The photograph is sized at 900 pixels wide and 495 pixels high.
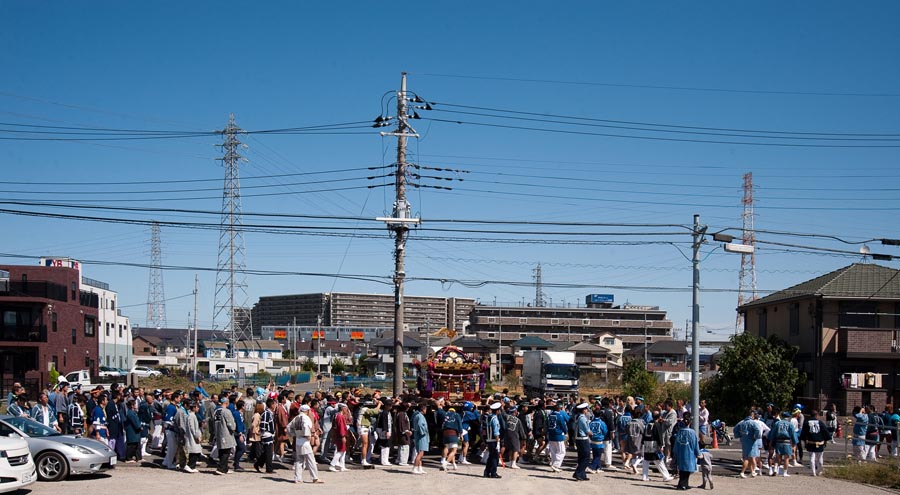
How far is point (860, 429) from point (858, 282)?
650 inches

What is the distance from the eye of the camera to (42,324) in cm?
5725

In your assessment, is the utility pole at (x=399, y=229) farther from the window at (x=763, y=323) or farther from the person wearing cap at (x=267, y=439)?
the window at (x=763, y=323)

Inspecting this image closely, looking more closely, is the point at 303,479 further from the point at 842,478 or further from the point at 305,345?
the point at 305,345

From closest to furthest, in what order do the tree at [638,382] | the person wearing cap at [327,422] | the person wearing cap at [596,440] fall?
the person wearing cap at [596,440] < the person wearing cap at [327,422] < the tree at [638,382]

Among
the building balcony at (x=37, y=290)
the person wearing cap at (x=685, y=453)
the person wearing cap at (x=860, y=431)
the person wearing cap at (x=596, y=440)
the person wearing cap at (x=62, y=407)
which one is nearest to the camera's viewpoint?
the person wearing cap at (x=685, y=453)

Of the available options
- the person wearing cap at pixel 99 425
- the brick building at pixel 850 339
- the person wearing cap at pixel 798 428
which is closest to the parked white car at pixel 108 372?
the person wearing cap at pixel 99 425

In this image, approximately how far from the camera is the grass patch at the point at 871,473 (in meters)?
20.4

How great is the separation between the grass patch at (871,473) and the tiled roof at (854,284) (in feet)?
53.7

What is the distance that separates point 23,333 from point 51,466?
146 ft

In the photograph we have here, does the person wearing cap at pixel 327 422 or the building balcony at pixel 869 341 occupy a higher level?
the building balcony at pixel 869 341

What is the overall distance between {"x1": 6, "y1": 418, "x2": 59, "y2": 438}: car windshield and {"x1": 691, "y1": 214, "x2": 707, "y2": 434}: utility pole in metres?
14.8

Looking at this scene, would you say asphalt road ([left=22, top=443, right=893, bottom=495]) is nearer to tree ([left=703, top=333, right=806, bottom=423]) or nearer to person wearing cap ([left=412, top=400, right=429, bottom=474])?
person wearing cap ([left=412, top=400, right=429, bottom=474])

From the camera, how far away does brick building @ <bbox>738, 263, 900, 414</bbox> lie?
3656 centimetres

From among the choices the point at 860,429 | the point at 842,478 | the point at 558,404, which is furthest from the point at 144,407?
the point at 860,429
